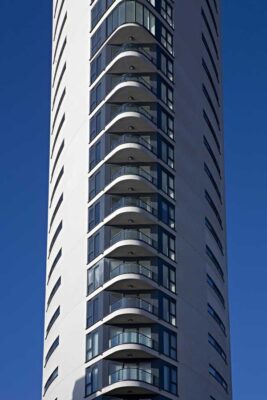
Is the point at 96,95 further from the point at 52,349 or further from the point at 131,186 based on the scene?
the point at 52,349

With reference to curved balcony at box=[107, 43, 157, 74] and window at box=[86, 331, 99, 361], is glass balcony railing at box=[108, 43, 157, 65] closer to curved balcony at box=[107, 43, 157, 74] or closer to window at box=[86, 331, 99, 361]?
curved balcony at box=[107, 43, 157, 74]

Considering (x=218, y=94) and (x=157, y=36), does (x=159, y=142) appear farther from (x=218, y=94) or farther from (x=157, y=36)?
(x=218, y=94)

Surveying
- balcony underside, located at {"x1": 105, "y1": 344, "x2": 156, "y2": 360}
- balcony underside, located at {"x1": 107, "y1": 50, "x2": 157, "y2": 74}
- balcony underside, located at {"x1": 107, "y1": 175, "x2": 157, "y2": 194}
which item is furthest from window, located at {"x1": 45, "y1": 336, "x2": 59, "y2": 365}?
balcony underside, located at {"x1": 107, "y1": 50, "x2": 157, "y2": 74}

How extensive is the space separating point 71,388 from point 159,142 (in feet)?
65.6

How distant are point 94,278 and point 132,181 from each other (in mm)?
7752

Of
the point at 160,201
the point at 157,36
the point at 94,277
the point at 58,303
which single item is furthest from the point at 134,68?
the point at 58,303

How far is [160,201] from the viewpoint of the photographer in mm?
83438

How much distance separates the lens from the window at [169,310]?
80938mm

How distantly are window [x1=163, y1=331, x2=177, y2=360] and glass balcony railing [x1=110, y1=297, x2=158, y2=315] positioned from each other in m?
2.11

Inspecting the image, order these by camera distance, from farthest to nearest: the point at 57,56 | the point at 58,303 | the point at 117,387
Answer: the point at 57,56 → the point at 58,303 → the point at 117,387

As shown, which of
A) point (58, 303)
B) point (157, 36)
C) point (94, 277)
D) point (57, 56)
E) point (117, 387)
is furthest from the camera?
point (57, 56)

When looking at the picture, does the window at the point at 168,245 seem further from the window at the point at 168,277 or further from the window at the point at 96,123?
the window at the point at 96,123

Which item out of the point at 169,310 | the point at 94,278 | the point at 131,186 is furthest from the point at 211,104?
the point at 169,310

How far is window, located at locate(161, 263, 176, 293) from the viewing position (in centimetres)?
8181
